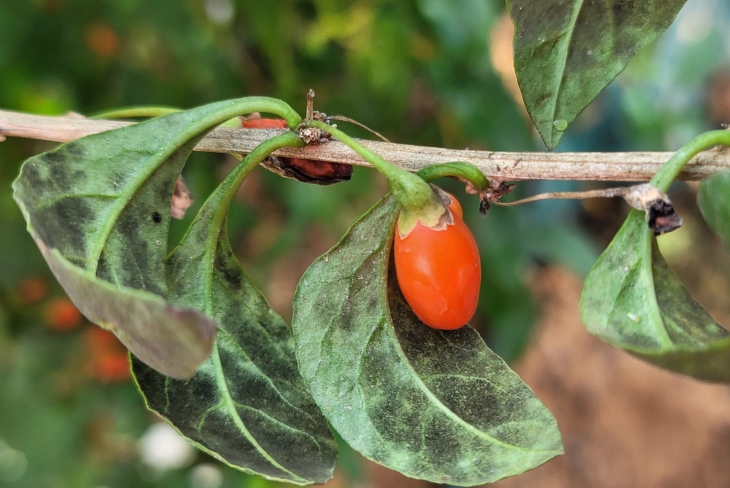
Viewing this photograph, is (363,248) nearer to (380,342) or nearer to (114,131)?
(380,342)

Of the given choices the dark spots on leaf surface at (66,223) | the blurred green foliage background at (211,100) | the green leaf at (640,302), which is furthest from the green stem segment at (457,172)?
the blurred green foliage background at (211,100)

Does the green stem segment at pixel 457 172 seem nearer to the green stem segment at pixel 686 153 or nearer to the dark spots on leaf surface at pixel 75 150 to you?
the green stem segment at pixel 686 153

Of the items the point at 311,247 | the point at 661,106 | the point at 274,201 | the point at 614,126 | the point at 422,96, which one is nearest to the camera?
the point at 274,201

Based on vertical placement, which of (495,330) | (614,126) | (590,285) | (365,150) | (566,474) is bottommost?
(566,474)

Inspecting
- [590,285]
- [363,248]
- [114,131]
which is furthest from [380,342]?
[114,131]

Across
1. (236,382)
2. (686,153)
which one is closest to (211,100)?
(236,382)
